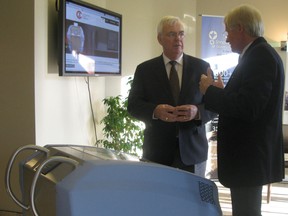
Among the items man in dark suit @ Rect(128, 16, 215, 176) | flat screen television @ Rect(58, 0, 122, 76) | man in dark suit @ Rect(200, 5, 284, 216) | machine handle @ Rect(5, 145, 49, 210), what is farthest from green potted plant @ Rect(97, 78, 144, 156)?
machine handle @ Rect(5, 145, 49, 210)

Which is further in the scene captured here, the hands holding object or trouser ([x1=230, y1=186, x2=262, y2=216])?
the hands holding object

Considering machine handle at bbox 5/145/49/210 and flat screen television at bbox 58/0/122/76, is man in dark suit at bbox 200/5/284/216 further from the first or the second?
flat screen television at bbox 58/0/122/76

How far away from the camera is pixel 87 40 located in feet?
9.45

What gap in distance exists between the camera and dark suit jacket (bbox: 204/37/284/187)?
1.36m

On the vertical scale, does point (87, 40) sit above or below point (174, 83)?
above

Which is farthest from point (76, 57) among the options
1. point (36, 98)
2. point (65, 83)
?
point (36, 98)

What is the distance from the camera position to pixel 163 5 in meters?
4.29

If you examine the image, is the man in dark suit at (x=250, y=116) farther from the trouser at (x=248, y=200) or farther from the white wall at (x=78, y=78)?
the white wall at (x=78, y=78)

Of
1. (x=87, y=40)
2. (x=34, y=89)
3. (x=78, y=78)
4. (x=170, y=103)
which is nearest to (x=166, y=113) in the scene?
(x=170, y=103)

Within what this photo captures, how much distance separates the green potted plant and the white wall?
0.18 meters

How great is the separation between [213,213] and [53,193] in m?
0.47

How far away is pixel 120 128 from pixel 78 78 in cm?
64

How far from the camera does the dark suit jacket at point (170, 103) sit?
1921 millimetres

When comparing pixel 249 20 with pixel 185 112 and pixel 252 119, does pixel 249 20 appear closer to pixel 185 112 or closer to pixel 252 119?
pixel 252 119
